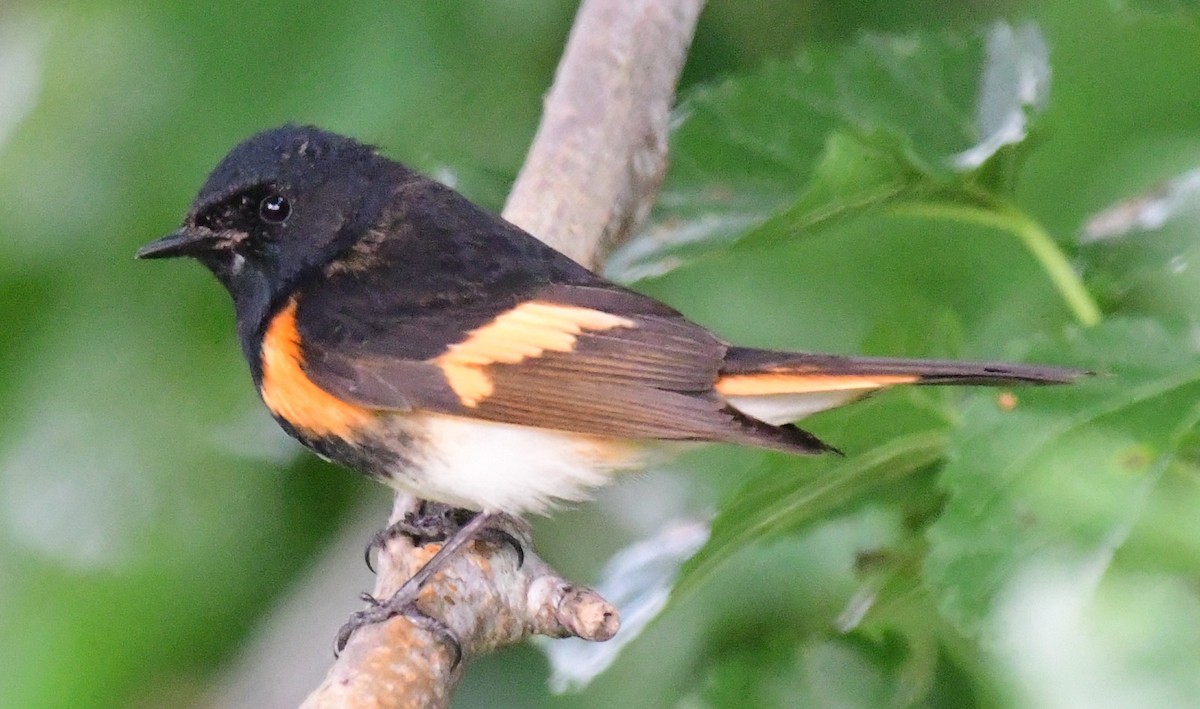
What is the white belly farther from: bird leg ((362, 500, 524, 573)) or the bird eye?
the bird eye

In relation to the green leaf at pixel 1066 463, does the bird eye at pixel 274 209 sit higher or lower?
lower

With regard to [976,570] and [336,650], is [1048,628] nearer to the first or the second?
[976,570]

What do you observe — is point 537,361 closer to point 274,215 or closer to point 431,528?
point 431,528

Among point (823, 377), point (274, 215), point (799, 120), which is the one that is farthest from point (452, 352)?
point (799, 120)

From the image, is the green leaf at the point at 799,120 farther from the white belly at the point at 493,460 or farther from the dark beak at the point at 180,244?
the dark beak at the point at 180,244

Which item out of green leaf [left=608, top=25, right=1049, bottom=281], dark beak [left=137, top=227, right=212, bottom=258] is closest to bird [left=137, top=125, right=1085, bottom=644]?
dark beak [left=137, top=227, right=212, bottom=258]

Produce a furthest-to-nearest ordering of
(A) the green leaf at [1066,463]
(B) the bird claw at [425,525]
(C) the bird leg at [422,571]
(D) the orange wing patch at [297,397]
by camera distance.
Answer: (B) the bird claw at [425,525]
(D) the orange wing patch at [297,397]
(C) the bird leg at [422,571]
(A) the green leaf at [1066,463]

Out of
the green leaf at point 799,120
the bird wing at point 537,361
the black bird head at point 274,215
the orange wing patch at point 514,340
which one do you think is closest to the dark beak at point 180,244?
the black bird head at point 274,215

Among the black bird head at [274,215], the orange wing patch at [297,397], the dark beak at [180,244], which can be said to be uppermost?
the black bird head at [274,215]
